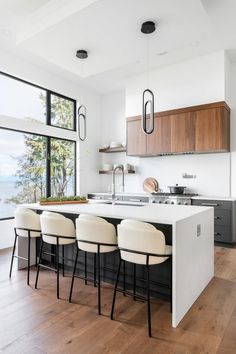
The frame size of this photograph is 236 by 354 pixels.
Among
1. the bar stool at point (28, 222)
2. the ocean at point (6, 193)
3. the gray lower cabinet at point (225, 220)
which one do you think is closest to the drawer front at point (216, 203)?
the gray lower cabinet at point (225, 220)

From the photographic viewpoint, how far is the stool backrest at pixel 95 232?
2363 mm

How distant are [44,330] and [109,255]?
108 centimetres

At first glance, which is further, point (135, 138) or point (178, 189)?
point (135, 138)

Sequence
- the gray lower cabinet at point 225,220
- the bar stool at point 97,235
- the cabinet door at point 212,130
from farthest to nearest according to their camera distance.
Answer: the cabinet door at point 212,130 < the gray lower cabinet at point 225,220 < the bar stool at point 97,235

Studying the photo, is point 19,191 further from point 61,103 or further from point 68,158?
point 61,103

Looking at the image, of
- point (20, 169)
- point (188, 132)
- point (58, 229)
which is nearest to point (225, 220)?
point (188, 132)

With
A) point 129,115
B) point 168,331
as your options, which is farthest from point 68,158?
point 168,331

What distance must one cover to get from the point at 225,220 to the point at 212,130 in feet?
5.35

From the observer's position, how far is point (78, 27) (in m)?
2.81

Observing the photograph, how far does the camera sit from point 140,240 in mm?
2104

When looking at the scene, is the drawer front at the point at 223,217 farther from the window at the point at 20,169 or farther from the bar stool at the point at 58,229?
the window at the point at 20,169

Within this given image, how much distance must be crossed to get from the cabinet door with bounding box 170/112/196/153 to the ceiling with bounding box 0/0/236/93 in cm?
128

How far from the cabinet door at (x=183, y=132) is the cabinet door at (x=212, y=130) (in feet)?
0.32

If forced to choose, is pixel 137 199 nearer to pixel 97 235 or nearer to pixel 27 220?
pixel 27 220
